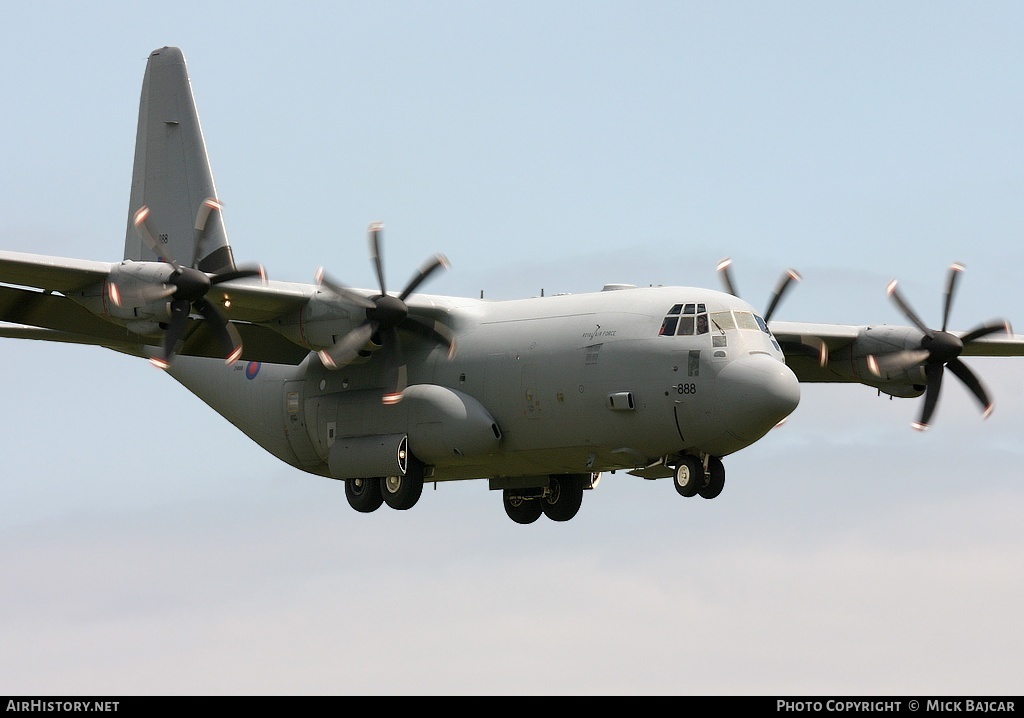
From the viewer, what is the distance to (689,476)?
82.7 feet

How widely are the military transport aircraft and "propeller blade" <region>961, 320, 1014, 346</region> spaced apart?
6 centimetres

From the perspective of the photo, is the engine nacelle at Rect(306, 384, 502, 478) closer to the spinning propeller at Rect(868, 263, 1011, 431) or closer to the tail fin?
the tail fin


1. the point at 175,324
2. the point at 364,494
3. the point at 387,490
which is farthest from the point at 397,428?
the point at 175,324

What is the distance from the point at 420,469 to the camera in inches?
1067

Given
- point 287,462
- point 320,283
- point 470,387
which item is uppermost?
point 320,283

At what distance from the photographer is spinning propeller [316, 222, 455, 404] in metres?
26.3

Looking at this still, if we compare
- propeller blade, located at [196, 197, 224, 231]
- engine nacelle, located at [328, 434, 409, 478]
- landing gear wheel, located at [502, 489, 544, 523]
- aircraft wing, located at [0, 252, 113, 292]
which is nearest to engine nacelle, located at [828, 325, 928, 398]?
landing gear wheel, located at [502, 489, 544, 523]

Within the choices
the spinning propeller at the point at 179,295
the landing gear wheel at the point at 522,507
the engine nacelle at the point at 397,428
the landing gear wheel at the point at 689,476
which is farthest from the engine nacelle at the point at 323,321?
the landing gear wheel at the point at 689,476

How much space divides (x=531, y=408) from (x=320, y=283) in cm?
425

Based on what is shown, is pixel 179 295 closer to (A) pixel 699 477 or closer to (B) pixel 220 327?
(B) pixel 220 327

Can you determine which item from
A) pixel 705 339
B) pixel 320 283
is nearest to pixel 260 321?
pixel 320 283

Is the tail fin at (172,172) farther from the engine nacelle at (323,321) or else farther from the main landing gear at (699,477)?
the main landing gear at (699,477)

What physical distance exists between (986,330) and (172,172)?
16.4 meters
